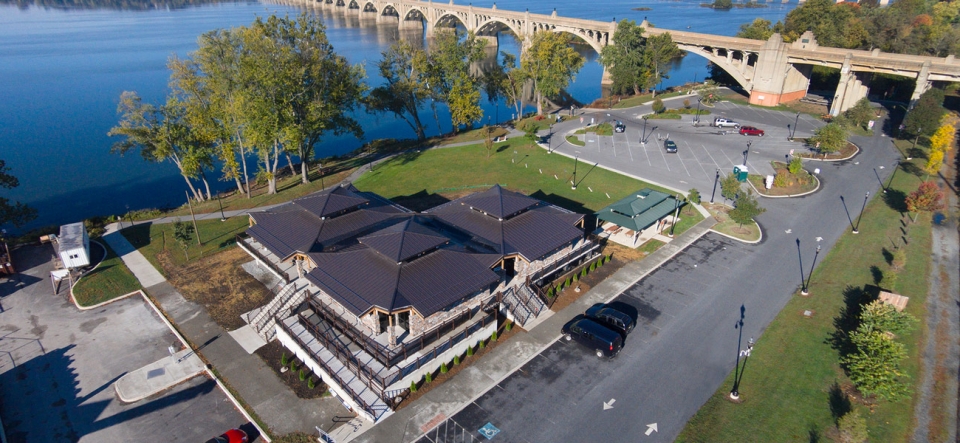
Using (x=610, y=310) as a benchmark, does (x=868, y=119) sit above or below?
above

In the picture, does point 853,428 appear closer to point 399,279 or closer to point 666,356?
point 666,356

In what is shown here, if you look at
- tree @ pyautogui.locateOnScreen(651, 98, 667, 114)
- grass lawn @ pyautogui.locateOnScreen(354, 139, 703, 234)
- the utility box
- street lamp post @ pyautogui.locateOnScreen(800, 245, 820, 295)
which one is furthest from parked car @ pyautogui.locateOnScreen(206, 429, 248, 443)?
tree @ pyautogui.locateOnScreen(651, 98, 667, 114)

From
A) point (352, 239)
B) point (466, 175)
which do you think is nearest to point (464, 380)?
point (352, 239)

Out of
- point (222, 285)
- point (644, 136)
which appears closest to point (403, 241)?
point (222, 285)

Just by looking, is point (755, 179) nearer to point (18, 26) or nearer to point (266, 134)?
point (266, 134)

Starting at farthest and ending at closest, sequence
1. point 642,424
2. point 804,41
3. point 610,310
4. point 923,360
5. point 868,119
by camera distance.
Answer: point 804,41 < point 868,119 < point 610,310 < point 923,360 < point 642,424

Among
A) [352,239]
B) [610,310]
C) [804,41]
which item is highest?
[804,41]

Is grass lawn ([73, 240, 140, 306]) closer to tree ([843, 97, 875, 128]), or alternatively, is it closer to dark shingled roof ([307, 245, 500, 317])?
dark shingled roof ([307, 245, 500, 317])
